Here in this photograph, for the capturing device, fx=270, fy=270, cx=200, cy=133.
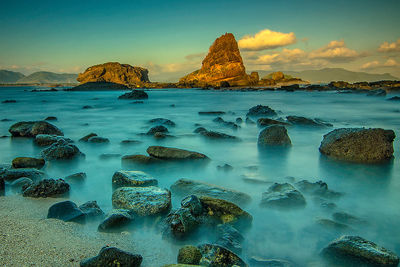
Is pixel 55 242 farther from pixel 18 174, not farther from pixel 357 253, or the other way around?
pixel 357 253

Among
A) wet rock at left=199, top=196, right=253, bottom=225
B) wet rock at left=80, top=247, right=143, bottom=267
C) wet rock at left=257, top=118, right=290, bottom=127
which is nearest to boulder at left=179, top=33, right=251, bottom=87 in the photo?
wet rock at left=257, top=118, right=290, bottom=127

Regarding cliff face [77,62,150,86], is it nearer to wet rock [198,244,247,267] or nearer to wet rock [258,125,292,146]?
wet rock [258,125,292,146]

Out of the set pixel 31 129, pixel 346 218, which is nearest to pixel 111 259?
pixel 346 218

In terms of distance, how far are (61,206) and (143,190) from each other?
940 mm

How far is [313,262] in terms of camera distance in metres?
2.41

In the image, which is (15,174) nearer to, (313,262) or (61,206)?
(61,206)

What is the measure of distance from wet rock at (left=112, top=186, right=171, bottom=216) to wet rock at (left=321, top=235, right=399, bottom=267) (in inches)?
69.1

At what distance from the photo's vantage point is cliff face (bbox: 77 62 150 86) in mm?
114750

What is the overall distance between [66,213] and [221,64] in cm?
9869

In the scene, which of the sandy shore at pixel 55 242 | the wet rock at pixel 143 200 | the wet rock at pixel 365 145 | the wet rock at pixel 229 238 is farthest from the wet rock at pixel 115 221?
the wet rock at pixel 365 145

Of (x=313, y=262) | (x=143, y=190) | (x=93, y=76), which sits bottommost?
(x=313, y=262)

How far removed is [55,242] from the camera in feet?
8.32

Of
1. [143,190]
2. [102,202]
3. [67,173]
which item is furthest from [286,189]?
[67,173]

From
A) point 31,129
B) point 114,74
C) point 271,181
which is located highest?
point 114,74
